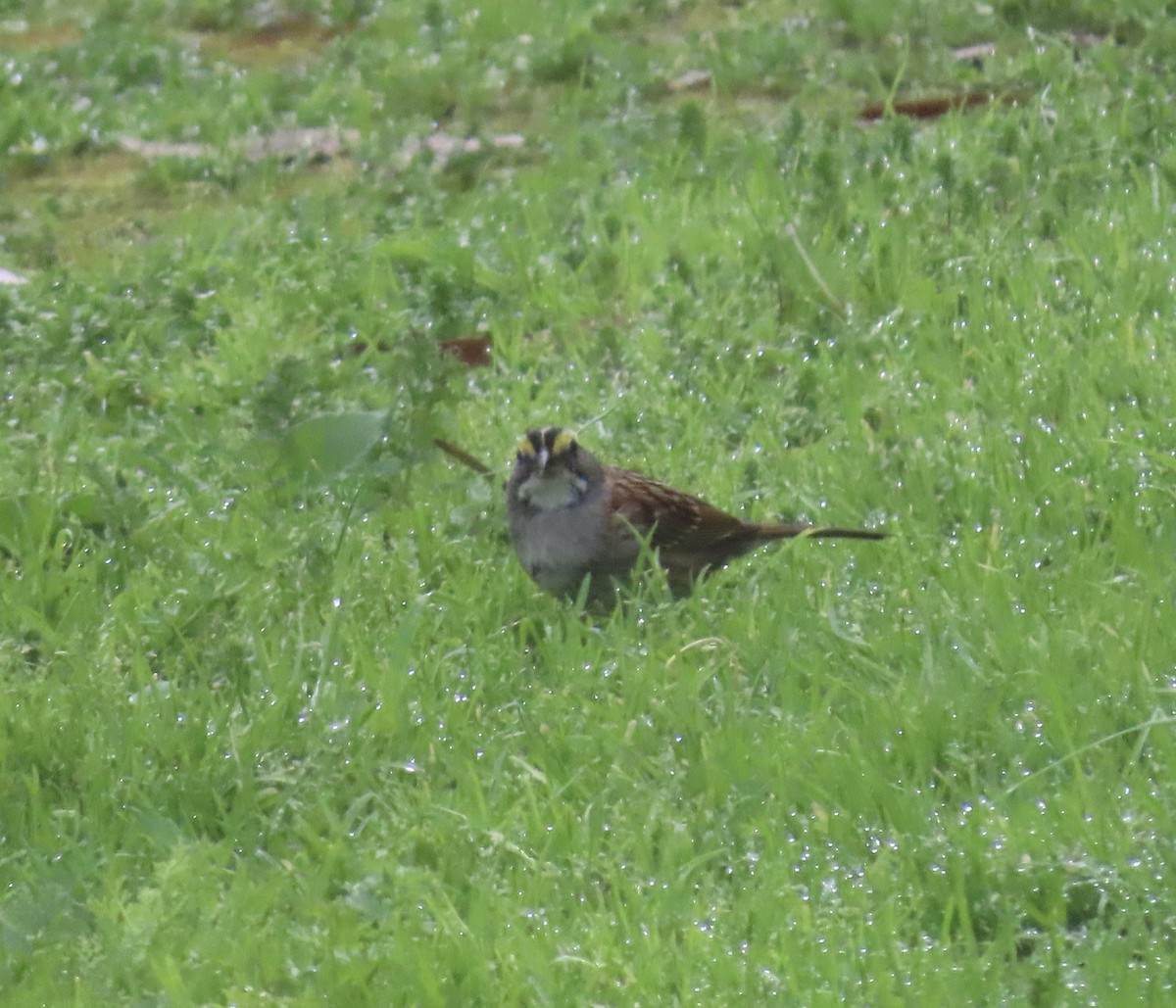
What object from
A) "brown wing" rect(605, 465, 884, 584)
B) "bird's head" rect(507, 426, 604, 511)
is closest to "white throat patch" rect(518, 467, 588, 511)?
"bird's head" rect(507, 426, 604, 511)

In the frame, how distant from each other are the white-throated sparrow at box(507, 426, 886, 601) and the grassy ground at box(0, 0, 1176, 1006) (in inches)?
4.0

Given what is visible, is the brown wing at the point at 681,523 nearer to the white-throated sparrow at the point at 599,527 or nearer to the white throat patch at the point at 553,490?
the white-throated sparrow at the point at 599,527

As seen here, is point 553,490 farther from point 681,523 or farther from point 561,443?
point 681,523

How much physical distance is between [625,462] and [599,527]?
819 mm

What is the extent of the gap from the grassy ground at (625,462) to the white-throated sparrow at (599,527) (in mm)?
102

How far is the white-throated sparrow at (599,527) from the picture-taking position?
507 cm

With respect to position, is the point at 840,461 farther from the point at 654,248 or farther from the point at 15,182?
the point at 15,182

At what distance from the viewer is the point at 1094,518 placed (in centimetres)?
506

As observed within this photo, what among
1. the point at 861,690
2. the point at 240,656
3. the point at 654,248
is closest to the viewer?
the point at 861,690

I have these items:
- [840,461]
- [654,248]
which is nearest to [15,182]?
[654,248]

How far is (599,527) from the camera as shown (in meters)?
5.14

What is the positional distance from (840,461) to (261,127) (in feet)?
14.2

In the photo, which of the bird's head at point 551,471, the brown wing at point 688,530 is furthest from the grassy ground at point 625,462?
the bird's head at point 551,471

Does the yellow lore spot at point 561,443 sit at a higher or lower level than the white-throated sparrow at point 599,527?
higher
